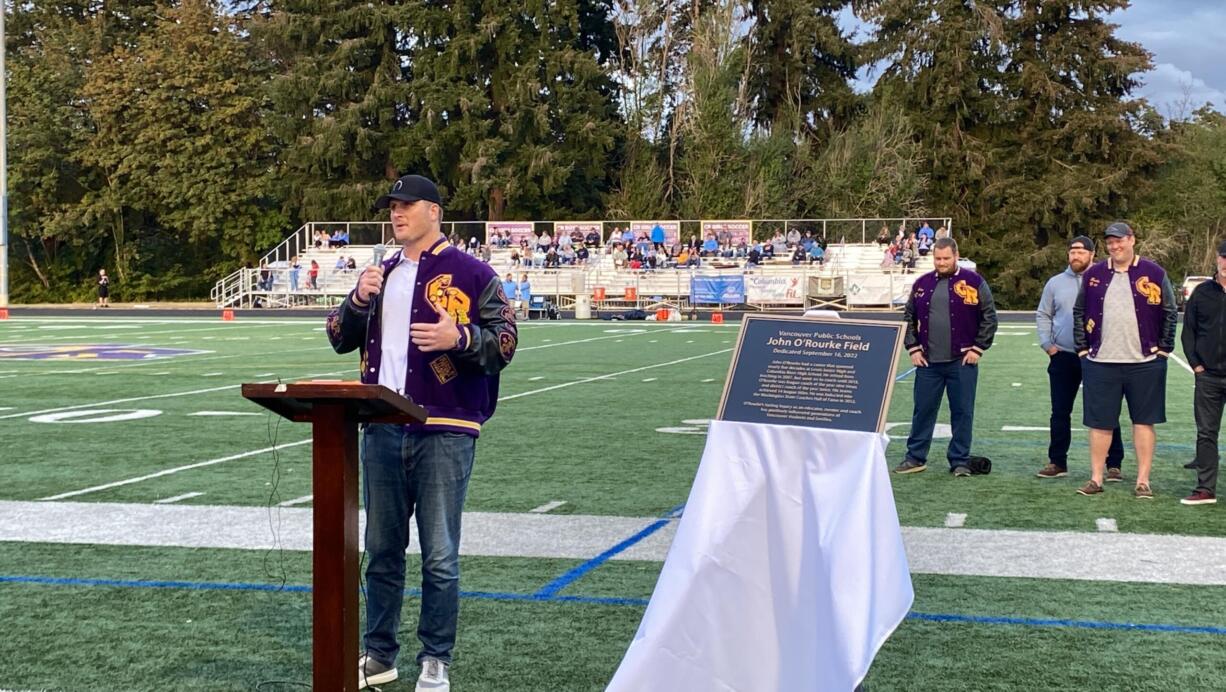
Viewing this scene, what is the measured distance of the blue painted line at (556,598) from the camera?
5639 mm

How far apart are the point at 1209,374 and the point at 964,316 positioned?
199cm

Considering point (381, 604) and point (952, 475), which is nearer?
point (381, 604)

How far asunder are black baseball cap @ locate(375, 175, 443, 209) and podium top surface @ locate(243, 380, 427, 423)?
0.88 m

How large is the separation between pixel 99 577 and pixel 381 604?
7.70 feet

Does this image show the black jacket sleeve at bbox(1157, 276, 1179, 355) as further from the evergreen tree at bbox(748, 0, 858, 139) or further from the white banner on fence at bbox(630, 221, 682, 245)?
the evergreen tree at bbox(748, 0, 858, 139)

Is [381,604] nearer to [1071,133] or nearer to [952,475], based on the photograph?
[952,475]

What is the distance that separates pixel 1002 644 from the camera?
540 cm

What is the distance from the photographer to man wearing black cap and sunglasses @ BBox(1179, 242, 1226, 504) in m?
8.70

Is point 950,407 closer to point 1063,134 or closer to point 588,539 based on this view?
point 588,539

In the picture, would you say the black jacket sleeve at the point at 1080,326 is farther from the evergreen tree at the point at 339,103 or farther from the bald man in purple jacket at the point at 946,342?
the evergreen tree at the point at 339,103

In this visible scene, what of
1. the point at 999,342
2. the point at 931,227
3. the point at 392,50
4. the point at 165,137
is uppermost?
the point at 392,50

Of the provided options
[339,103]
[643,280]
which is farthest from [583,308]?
[339,103]

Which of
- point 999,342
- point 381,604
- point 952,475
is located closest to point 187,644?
point 381,604

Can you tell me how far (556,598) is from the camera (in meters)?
6.17
